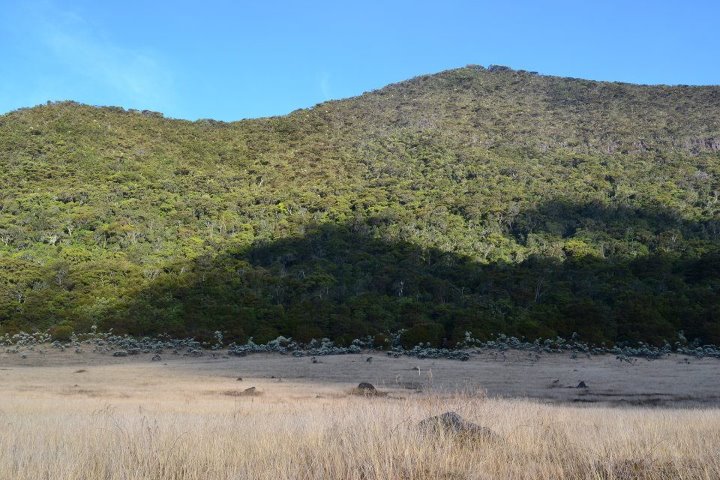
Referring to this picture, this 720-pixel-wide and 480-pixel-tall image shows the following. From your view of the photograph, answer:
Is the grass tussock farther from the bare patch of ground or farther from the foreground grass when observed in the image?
the bare patch of ground

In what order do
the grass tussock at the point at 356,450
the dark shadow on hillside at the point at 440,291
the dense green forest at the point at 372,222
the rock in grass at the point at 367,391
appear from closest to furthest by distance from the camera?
the grass tussock at the point at 356,450 < the rock in grass at the point at 367,391 < the dark shadow on hillside at the point at 440,291 < the dense green forest at the point at 372,222

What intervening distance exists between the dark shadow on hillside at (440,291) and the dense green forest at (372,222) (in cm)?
17

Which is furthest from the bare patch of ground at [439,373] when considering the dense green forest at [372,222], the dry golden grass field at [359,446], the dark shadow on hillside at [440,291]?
the dense green forest at [372,222]

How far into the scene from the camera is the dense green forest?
36312 millimetres

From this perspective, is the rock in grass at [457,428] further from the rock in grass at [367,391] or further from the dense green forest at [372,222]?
the dense green forest at [372,222]

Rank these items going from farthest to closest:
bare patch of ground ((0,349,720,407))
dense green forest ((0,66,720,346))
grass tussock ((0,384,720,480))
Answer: dense green forest ((0,66,720,346)) < bare patch of ground ((0,349,720,407)) < grass tussock ((0,384,720,480))

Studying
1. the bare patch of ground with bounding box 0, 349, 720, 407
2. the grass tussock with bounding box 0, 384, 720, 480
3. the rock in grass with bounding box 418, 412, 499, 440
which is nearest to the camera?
the grass tussock with bounding box 0, 384, 720, 480

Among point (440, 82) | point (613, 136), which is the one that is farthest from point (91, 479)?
point (440, 82)

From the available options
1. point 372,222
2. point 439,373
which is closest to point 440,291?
point 372,222

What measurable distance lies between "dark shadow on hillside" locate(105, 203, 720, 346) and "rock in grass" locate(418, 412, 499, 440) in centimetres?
2440

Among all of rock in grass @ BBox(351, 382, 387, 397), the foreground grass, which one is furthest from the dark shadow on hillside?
the foreground grass

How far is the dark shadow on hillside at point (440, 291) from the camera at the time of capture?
33.8m

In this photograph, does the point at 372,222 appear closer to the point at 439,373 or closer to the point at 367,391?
the point at 439,373

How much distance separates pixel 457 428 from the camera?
6754mm
